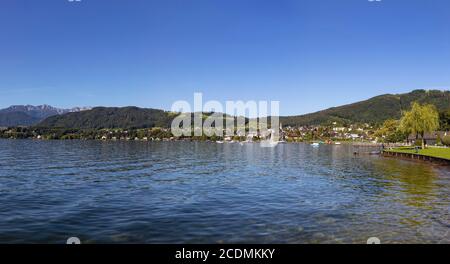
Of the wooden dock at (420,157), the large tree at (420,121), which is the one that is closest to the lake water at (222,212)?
the wooden dock at (420,157)

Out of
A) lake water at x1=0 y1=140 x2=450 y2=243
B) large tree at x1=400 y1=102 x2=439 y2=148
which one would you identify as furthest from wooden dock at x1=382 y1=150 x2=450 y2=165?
lake water at x1=0 y1=140 x2=450 y2=243

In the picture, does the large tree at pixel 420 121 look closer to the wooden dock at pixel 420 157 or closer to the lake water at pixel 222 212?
the wooden dock at pixel 420 157

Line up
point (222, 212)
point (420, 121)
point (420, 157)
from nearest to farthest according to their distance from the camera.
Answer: point (222, 212), point (420, 157), point (420, 121)

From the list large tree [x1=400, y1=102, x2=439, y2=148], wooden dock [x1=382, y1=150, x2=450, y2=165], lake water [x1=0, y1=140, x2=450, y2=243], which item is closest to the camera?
lake water [x1=0, y1=140, x2=450, y2=243]

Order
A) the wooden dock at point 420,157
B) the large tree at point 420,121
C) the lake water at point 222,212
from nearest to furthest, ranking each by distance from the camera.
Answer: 1. the lake water at point 222,212
2. the wooden dock at point 420,157
3. the large tree at point 420,121

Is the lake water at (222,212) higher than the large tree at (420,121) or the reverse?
the reverse

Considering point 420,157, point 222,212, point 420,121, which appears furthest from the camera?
point 420,121

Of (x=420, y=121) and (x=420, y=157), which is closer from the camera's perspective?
(x=420, y=157)

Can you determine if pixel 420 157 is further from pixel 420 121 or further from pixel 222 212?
pixel 222 212

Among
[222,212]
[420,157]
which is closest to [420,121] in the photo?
[420,157]

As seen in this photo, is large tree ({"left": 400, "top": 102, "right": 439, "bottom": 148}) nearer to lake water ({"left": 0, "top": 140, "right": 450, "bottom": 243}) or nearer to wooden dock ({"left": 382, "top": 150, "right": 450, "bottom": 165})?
wooden dock ({"left": 382, "top": 150, "right": 450, "bottom": 165})

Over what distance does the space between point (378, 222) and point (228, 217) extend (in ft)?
25.1

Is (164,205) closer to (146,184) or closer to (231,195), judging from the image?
(231,195)

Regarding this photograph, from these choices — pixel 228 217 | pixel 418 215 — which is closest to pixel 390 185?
pixel 418 215
